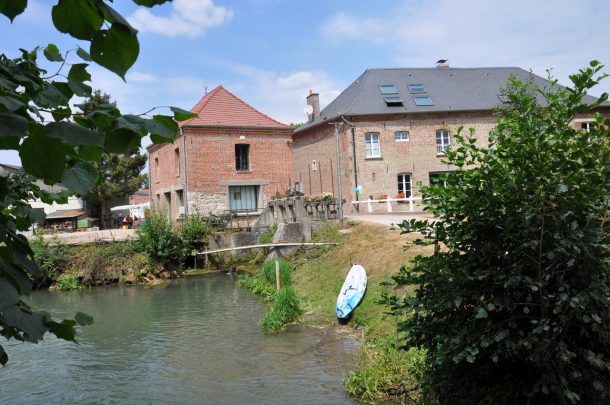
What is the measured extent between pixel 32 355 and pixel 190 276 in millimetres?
10612

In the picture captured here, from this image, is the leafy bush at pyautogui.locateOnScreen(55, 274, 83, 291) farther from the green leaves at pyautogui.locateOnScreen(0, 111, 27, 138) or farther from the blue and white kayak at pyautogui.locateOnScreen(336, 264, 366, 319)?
the green leaves at pyautogui.locateOnScreen(0, 111, 27, 138)

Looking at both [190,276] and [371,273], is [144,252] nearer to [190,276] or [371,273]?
→ [190,276]

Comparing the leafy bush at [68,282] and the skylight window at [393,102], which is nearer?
the leafy bush at [68,282]

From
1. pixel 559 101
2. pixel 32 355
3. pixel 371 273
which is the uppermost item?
pixel 559 101

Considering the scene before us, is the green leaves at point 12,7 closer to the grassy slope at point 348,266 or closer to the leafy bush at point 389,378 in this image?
the leafy bush at point 389,378

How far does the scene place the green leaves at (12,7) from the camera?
1.12 metres

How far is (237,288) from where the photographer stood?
16562 mm

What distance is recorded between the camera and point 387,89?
1070 inches

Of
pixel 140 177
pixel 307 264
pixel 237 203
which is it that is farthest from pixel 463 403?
pixel 140 177

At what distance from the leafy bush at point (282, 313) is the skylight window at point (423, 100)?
697 inches

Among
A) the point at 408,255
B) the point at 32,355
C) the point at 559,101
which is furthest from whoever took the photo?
the point at 408,255

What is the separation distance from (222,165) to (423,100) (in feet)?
34.4

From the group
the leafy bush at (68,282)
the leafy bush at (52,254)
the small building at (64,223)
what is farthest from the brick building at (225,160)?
the leafy bush at (68,282)

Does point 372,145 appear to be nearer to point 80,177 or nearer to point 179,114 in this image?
Result: point 179,114
